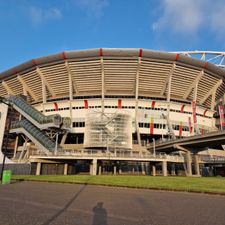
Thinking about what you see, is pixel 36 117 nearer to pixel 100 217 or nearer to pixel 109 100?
pixel 109 100

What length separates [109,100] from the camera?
52.1 metres

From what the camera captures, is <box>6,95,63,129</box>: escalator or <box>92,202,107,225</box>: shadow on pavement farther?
<box>6,95,63,129</box>: escalator

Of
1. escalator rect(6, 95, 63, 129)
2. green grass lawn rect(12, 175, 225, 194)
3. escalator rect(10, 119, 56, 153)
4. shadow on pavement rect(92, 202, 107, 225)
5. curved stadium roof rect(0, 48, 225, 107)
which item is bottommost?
shadow on pavement rect(92, 202, 107, 225)

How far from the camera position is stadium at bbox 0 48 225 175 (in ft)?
144

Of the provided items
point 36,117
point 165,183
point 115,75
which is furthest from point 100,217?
point 115,75

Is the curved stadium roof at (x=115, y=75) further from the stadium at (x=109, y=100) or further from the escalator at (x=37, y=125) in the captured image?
the escalator at (x=37, y=125)

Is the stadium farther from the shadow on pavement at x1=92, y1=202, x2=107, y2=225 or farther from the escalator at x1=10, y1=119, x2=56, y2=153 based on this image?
the shadow on pavement at x1=92, y1=202, x2=107, y2=225

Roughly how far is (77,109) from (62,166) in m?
17.3

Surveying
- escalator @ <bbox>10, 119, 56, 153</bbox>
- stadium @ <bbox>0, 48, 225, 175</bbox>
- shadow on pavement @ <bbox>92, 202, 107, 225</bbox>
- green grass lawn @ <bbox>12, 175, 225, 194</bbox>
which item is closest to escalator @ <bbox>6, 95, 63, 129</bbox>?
stadium @ <bbox>0, 48, 225, 175</bbox>

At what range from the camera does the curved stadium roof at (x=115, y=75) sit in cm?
4822

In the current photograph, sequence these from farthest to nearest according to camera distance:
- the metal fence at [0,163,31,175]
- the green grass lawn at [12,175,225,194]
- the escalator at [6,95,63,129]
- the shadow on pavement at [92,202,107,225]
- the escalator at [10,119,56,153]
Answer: the escalator at [6,95,63,129] < the escalator at [10,119,56,153] < the metal fence at [0,163,31,175] < the green grass lawn at [12,175,225,194] < the shadow on pavement at [92,202,107,225]

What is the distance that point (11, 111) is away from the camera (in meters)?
48.1

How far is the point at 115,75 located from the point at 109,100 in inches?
252

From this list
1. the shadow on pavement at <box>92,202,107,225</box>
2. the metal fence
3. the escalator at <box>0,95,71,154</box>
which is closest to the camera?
the shadow on pavement at <box>92,202,107,225</box>
